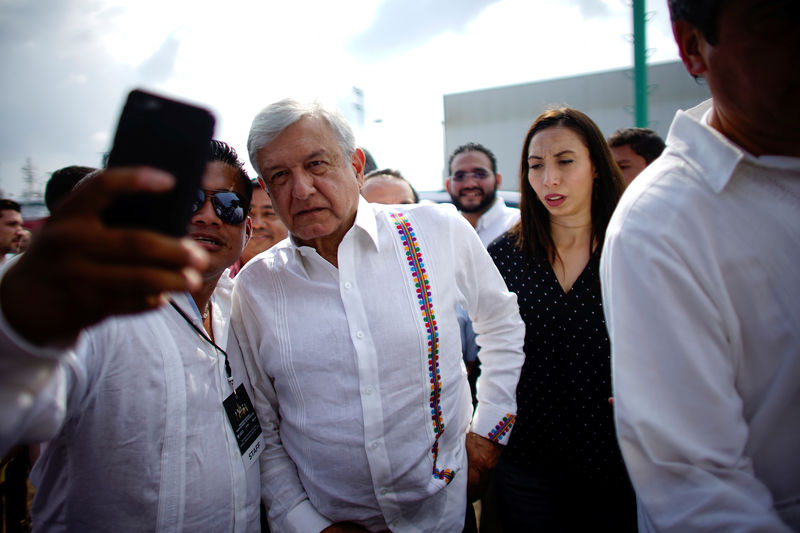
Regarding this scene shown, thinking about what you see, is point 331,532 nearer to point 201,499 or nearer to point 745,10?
point 201,499

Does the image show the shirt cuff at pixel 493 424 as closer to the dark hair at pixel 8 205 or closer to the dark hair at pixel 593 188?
the dark hair at pixel 593 188

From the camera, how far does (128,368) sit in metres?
1.17

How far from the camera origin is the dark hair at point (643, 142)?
3512 millimetres

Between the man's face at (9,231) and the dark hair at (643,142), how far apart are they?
6850 mm

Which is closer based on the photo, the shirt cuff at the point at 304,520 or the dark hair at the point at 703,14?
the dark hair at the point at 703,14

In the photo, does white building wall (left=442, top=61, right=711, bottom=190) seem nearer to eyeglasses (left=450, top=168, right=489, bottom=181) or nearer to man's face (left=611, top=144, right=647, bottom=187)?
eyeglasses (left=450, top=168, right=489, bottom=181)

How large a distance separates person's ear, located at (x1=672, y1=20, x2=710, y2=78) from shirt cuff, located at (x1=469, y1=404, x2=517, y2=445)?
153cm

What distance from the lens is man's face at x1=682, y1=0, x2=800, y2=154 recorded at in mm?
792

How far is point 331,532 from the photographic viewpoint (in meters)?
1.55

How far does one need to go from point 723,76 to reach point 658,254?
0.42 metres

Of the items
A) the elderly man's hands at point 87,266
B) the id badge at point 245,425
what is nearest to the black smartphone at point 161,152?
the elderly man's hands at point 87,266

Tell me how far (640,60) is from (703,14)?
6.43 metres

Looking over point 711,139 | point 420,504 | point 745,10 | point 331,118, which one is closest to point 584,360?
point 420,504

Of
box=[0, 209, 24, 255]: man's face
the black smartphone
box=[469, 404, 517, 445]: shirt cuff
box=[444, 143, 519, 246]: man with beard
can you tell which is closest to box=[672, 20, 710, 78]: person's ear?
the black smartphone
